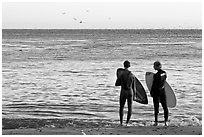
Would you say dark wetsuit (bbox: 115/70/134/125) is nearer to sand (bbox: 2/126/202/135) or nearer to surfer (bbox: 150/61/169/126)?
surfer (bbox: 150/61/169/126)

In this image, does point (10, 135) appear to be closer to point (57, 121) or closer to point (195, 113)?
point (57, 121)

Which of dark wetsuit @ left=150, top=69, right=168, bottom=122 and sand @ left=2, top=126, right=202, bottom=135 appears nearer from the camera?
sand @ left=2, top=126, right=202, bottom=135

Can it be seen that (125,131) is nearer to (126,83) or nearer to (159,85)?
(126,83)

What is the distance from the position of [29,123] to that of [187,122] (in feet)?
14.0

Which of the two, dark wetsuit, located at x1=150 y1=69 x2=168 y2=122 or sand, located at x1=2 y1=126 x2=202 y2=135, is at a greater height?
dark wetsuit, located at x1=150 y1=69 x2=168 y2=122

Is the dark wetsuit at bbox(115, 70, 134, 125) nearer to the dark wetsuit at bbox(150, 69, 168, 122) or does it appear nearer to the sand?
the dark wetsuit at bbox(150, 69, 168, 122)

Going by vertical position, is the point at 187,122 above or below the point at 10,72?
below

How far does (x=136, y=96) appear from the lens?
39.4 feet

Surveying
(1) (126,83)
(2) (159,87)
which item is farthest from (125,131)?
(2) (159,87)

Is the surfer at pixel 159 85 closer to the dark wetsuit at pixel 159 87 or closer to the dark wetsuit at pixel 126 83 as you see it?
the dark wetsuit at pixel 159 87

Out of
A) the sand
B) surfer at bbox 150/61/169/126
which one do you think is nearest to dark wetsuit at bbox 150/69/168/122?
surfer at bbox 150/61/169/126

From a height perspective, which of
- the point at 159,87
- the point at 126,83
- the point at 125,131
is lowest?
the point at 125,131

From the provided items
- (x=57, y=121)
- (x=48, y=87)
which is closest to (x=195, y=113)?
(x=57, y=121)

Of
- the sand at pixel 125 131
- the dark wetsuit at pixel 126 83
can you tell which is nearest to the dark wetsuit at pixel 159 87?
the dark wetsuit at pixel 126 83
